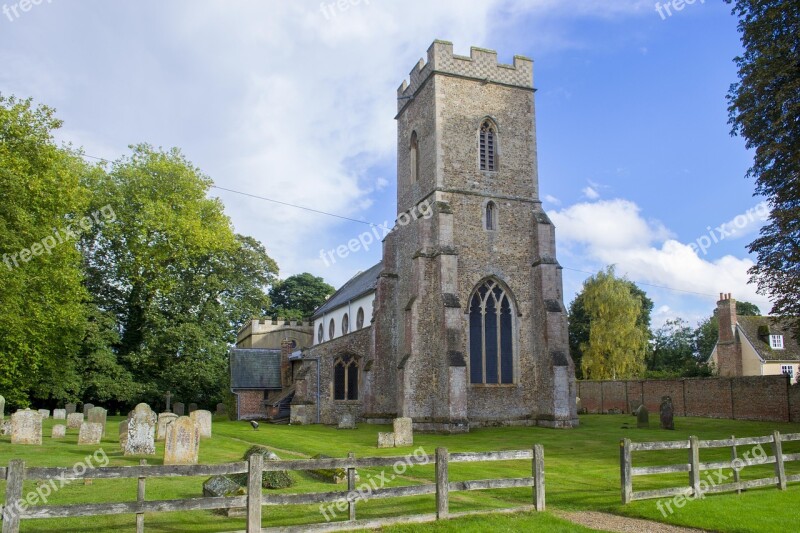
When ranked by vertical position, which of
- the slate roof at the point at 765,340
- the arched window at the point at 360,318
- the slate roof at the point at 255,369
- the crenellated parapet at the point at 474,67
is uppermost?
the crenellated parapet at the point at 474,67

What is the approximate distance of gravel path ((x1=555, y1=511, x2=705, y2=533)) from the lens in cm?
967

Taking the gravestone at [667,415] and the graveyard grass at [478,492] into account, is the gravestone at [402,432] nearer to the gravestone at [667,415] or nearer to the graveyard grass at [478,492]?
the graveyard grass at [478,492]

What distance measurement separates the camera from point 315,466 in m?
9.57

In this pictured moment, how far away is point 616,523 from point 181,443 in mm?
9726

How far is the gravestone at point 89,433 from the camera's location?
19.8 metres

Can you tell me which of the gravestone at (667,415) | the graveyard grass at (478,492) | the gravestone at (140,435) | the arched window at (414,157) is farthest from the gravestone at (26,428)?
the gravestone at (667,415)

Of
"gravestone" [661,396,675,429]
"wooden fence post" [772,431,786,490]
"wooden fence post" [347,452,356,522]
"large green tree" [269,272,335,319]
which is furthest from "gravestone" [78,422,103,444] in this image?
"large green tree" [269,272,335,319]

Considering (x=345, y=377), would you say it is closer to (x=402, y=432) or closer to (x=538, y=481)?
(x=402, y=432)

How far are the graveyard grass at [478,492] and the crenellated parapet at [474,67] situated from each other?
55.0 ft

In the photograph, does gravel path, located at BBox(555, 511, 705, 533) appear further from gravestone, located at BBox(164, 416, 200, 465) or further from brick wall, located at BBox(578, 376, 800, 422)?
brick wall, located at BBox(578, 376, 800, 422)

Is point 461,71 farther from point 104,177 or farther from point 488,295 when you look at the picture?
point 104,177

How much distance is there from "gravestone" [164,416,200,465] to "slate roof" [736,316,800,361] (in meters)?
39.0

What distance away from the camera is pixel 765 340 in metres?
43.4

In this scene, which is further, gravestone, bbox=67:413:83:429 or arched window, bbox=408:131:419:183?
arched window, bbox=408:131:419:183
